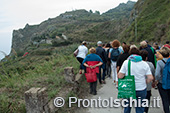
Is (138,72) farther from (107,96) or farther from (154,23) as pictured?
(154,23)

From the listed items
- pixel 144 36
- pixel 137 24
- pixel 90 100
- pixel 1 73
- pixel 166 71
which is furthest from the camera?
pixel 137 24

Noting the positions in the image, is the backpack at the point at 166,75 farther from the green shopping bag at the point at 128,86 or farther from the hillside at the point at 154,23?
the hillside at the point at 154,23

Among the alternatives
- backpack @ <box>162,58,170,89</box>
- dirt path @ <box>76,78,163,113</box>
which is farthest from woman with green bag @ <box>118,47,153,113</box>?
dirt path @ <box>76,78,163,113</box>

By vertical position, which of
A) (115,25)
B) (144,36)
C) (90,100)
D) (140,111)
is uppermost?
(115,25)

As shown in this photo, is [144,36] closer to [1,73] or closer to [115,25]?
[1,73]

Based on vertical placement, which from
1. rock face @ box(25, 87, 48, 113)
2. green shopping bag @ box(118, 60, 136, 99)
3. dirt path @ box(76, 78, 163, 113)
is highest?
green shopping bag @ box(118, 60, 136, 99)

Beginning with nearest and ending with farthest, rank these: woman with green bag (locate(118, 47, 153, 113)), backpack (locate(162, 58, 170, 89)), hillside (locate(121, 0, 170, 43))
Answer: woman with green bag (locate(118, 47, 153, 113)) < backpack (locate(162, 58, 170, 89)) < hillside (locate(121, 0, 170, 43))

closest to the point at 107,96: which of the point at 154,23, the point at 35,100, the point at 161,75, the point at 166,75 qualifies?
the point at 161,75

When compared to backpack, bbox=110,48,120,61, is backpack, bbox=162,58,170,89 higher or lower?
lower

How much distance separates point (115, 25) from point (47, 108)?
8816cm

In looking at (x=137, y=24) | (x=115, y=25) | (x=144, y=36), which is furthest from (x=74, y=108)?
(x=115, y=25)

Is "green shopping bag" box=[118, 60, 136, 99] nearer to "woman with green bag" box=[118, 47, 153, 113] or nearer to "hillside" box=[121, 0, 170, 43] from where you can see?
"woman with green bag" box=[118, 47, 153, 113]

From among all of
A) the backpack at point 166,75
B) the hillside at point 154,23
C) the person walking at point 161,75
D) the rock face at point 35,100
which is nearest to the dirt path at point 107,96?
the person walking at point 161,75

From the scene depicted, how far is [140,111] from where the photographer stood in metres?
3.35
